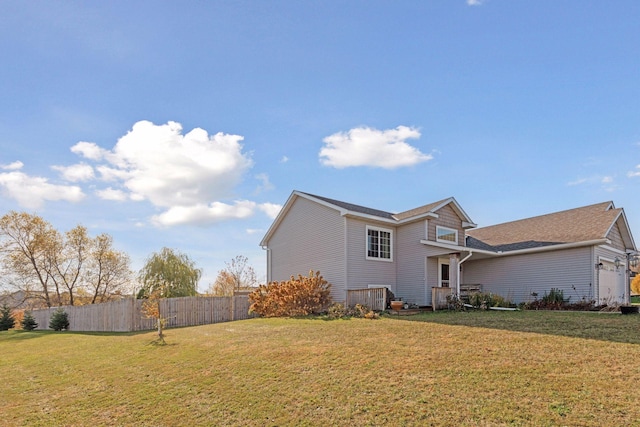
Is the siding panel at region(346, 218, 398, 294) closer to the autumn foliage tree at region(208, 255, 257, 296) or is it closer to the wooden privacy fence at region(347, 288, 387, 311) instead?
the wooden privacy fence at region(347, 288, 387, 311)

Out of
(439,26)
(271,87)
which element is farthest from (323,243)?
(439,26)

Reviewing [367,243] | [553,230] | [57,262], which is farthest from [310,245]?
[57,262]

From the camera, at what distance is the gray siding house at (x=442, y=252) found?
17.7 metres

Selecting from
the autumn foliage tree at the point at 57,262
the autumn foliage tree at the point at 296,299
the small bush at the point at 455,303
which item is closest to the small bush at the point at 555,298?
the small bush at the point at 455,303

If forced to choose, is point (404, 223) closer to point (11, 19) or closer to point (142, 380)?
point (142, 380)

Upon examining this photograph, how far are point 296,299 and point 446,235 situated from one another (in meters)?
7.98

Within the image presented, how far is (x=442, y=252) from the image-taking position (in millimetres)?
17750

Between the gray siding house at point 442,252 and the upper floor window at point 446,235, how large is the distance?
0.05 metres

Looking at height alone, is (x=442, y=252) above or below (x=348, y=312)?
above

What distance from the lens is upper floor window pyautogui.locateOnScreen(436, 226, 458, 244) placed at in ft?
63.0

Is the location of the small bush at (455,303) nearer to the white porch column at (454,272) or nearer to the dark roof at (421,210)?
the white porch column at (454,272)

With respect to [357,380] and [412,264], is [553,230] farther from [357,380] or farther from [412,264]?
[357,380]

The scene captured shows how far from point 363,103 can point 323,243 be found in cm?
683

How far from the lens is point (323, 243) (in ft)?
62.2
